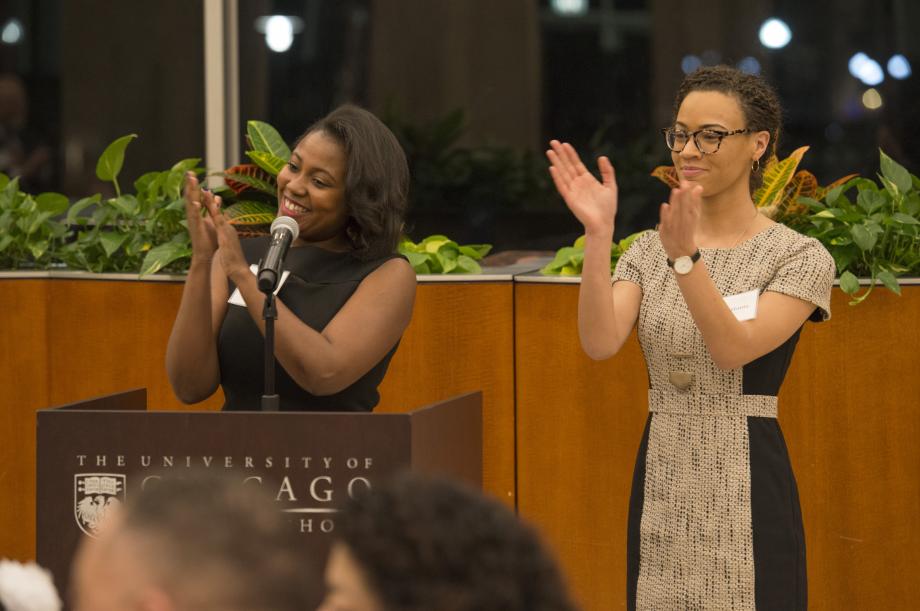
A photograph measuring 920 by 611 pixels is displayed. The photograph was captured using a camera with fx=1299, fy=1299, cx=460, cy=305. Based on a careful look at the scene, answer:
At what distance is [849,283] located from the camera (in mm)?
3438

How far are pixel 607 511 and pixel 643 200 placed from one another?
2.03 m

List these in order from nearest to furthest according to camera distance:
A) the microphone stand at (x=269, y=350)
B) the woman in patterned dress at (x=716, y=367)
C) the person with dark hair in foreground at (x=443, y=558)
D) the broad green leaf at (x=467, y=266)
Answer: the person with dark hair in foreground at (x=443, y=558) → the microphone stand at (x=269, y=350) → the woman in patterned dress at (x=716, y=367) → the broad green leaf at (x=467, y=266)

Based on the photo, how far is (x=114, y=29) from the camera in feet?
20.0

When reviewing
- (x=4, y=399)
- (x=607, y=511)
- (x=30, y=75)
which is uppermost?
(x=30, y=75)

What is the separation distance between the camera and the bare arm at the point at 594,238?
2.36m

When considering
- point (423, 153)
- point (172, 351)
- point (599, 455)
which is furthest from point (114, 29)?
point (172, 351)

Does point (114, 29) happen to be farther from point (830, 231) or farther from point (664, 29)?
point (830, 231)

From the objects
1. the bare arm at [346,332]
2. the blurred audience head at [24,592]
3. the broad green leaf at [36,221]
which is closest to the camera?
the blurred audience head at [24,592]

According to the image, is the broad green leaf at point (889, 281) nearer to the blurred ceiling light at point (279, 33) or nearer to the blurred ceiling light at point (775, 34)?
the blurred ceiling light at point (775, 34)

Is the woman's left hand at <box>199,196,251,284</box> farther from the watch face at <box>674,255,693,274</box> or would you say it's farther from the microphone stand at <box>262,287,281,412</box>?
the watch face at <box>674,255,693,274</box>

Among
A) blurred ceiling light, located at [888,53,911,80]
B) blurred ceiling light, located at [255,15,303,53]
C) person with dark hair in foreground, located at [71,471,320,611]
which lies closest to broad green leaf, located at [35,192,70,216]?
blurred ceiling light, located at [255,15,303,53]

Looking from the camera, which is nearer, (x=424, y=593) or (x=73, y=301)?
(x=424, y=593)

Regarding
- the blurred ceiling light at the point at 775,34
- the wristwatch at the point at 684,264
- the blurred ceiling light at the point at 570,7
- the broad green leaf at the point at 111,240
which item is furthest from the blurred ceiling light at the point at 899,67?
the wristwatch at the point at 684,264

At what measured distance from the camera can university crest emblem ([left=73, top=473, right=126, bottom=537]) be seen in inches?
83.4
